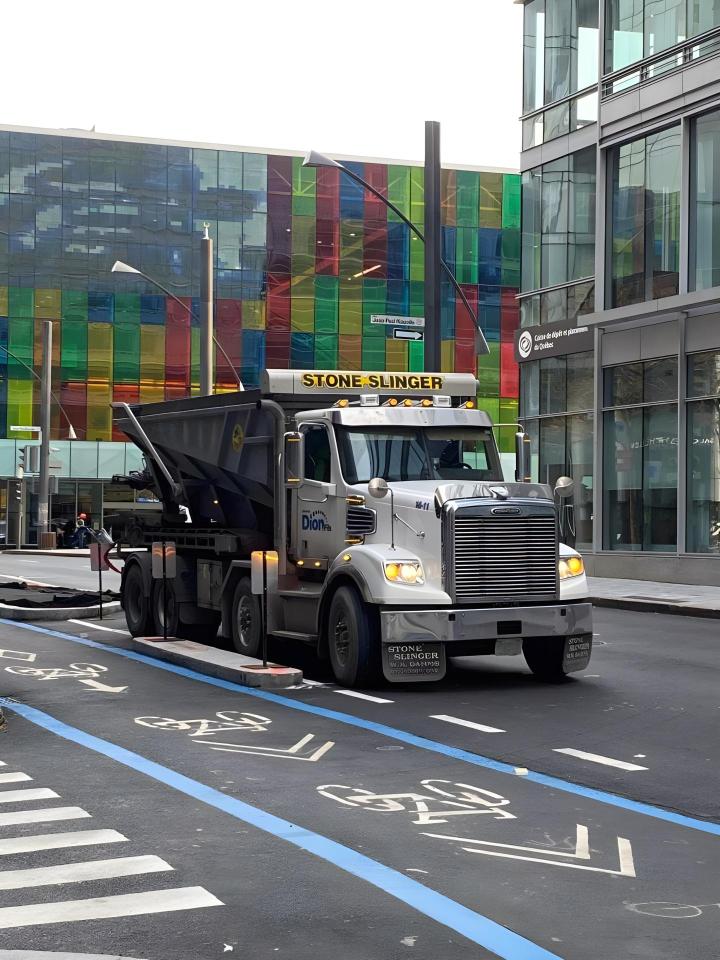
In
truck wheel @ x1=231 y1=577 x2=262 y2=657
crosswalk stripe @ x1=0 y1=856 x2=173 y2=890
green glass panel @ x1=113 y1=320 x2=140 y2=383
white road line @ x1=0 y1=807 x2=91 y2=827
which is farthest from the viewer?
green glass panel @ x1=113 y1=320 x2=140 y2=383

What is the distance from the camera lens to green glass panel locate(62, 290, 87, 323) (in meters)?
69.8

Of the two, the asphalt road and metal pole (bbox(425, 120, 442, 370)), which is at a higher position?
metal pole (bbox(425, 120, 442, 370))

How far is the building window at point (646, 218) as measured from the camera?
30781mm

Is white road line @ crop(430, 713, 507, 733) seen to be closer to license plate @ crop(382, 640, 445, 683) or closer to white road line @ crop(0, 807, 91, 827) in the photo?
license plate @ crop(382, 640, 445, 683)

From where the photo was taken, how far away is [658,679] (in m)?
14.4

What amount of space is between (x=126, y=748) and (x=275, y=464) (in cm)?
586

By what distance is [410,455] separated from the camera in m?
14.8

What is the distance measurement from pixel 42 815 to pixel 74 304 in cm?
6384

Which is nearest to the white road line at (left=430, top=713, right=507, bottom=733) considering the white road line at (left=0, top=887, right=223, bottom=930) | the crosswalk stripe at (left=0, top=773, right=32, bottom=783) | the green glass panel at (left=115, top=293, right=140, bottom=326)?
the crosswalk stripe at (left=0, top=773, right=32, bottom=783)

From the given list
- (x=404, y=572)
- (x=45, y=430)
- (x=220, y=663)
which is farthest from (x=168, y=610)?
(x=45, y=430)

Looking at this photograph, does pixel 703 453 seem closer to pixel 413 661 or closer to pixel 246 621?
pixel 246 621

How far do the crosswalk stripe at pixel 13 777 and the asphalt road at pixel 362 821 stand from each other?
0.12ft

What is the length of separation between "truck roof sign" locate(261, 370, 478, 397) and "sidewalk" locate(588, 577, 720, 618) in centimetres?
846

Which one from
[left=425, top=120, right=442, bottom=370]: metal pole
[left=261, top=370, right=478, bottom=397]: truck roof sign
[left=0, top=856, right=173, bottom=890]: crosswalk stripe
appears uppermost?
[left=425, top=120, right=442, bottom=370]: metal pole
